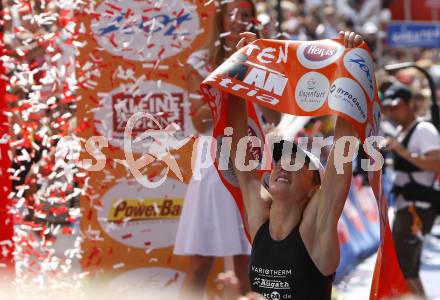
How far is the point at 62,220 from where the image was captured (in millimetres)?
5344

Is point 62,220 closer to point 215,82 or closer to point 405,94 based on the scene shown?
point 215,82

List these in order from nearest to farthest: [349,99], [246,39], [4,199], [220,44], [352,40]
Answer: [349,99]
[352,40]
[246,39]
[4,199]
[220,44]

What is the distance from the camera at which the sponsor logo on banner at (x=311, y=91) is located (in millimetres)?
3914

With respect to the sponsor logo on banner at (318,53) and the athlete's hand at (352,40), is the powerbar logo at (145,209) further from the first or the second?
the athlete's hand at (352,40)

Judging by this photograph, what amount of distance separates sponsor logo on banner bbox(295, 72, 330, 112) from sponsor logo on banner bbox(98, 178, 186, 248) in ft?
6.04

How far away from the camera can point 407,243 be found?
716 centimetres

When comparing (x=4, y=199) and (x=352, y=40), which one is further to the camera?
(x=4, y=199)

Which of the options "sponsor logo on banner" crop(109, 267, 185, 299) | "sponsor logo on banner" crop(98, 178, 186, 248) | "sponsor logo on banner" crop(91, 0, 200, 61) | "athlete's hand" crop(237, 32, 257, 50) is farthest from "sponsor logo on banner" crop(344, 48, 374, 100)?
"sponsor logo on banner" crop(109, 267, 185, 299)

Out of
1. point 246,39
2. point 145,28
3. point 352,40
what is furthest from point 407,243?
point 352,40

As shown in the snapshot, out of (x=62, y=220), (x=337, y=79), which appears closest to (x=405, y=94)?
(x=62, y=220)

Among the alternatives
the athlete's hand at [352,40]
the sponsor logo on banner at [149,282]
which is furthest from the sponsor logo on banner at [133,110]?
the athlete's hand at [352,40]

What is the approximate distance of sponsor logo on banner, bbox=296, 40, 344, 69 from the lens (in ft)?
12.9

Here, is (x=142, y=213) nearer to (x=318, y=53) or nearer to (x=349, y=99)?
(x=318, y=53)

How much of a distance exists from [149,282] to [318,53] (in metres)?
2.27
